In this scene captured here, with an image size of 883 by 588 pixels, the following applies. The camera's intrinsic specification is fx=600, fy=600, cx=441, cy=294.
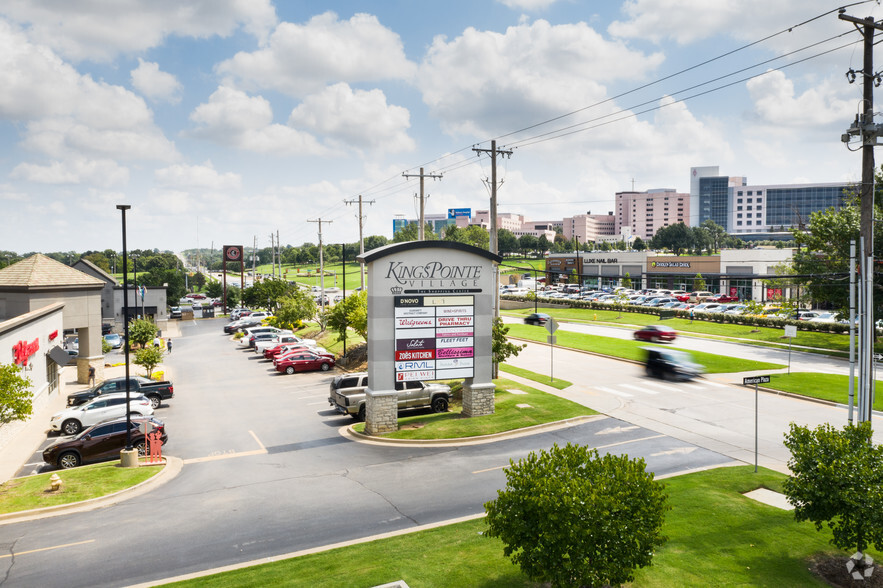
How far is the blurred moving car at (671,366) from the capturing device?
33.3 m

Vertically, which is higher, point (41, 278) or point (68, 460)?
point (41, 278)

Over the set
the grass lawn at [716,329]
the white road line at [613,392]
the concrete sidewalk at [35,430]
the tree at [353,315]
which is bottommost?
the concrete sidewalk at [35,430]

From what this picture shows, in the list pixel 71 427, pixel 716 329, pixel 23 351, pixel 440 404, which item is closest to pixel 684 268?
pixel 716 329

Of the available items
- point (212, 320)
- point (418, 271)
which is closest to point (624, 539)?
point (418, 271)

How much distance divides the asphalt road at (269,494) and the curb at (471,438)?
0.48 m

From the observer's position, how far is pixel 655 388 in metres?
30.8

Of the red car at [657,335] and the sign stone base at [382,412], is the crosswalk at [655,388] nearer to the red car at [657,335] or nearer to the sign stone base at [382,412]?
the sign stone base at [382,412]

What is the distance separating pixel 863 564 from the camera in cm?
1073

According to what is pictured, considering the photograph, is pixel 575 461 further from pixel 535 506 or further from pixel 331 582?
pixel 331 582

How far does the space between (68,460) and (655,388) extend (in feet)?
86.0

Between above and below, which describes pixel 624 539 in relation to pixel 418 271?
below

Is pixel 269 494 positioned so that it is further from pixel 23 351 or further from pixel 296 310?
pixel 296 310

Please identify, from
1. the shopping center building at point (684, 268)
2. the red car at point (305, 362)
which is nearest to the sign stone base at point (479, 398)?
the red car at point (305, 362)

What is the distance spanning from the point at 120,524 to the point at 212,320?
77243mm
